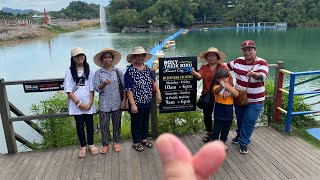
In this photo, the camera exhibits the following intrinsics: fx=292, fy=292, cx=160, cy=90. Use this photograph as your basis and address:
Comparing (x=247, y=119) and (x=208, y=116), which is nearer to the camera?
(x=247, y=119)

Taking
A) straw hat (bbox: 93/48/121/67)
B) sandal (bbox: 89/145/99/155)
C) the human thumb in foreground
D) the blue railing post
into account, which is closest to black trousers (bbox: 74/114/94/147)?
sandal (bbox: 89/145/99/155)

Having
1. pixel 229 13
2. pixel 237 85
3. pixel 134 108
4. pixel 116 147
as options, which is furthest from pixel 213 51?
pixel 229 13

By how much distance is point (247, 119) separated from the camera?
12.2 ft

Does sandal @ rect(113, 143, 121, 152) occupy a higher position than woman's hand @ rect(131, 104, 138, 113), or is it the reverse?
woman's hand @ rect(131, 104, 138, 113)

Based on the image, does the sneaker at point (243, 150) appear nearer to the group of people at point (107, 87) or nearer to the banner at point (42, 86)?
the group of people at point (107, 87)

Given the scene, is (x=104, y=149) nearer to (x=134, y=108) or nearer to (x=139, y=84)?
(x=134, y=108)

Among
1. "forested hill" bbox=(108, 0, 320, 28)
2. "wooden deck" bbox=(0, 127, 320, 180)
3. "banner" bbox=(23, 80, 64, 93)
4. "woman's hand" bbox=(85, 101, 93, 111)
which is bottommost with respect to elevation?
"wooden deck" bbox=(0, 127, 320, 180)

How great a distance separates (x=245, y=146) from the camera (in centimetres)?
382

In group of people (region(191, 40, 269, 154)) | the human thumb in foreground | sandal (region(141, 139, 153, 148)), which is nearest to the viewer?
the human thumb in foreground

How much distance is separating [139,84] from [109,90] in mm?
383

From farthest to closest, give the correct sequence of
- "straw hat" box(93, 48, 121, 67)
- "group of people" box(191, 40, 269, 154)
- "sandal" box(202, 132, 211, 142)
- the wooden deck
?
→ "sandal" box(202, 132, 211, 142), "straw hat" box(93, 48, 121, 67), "group of people" box(191, 40, 269, 154), the wooden deck

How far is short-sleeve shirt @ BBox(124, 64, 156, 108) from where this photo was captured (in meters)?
3.62

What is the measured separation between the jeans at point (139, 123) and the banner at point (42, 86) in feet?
3.53

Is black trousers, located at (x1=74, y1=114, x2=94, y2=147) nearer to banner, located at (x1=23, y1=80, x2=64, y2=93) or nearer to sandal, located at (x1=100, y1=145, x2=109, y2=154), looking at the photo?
sandal, located at (x1=100, y1=145, x2=109, y2=154)
